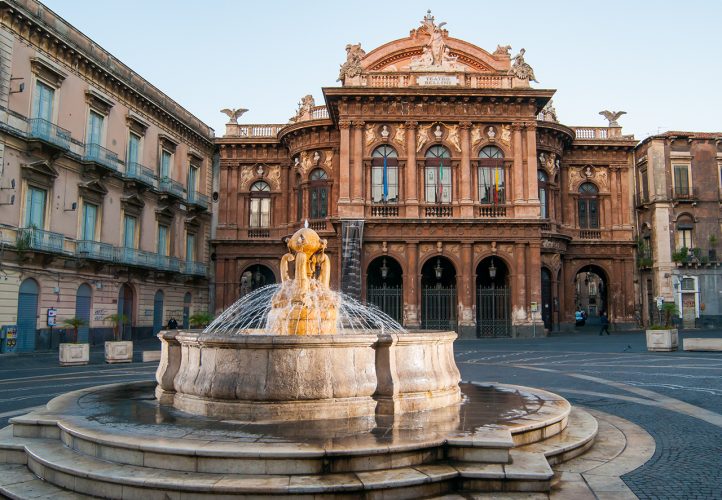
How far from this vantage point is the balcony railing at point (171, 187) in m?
31.6

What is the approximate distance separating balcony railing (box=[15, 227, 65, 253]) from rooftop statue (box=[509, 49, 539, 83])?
2201cm

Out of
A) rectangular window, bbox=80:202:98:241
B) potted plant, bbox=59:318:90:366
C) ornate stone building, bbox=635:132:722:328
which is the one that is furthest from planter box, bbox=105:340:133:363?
ornate stone building, bbox=635:132:722:328

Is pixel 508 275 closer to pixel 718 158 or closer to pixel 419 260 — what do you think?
pixel 419 260

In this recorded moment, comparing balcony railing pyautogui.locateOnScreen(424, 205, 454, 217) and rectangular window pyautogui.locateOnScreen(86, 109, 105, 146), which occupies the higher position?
rectangular window pyautogui.locateOnScreen(86, 109, 105, 146)

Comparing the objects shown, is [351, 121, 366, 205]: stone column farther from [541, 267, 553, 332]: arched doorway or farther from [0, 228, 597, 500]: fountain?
[0, 228, 597, 500]: fountain

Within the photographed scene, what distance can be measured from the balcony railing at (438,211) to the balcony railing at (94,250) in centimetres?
1470

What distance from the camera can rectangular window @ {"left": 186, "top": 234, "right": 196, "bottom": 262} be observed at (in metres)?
34.8

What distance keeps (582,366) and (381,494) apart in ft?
44.7

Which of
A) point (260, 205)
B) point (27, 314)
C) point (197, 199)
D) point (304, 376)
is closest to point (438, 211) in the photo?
point (260, 205)

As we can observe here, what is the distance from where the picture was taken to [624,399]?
10.7m

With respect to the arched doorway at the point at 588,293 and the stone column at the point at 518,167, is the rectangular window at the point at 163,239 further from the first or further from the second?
the arched doorway at the point at 588,293

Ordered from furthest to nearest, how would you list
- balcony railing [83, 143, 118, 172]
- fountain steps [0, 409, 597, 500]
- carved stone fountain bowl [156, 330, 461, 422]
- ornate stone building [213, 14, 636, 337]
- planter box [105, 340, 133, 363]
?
ornate stone building [213, 14, 636, 337] → balcony railing [83, 143, 118, 172] → planter box [105, 340, 133, 363] → carved stone fountain bowl [156, 330, 461, 422] → fountain steps [0, 409, 597, 500]

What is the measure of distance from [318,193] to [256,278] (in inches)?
291

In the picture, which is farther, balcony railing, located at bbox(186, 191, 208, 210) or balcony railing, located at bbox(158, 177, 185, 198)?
balcony railing, located at bbox(186, 191, 208, 210)
